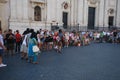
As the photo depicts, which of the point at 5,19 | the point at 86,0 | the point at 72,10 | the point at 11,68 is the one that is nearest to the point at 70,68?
the point at 11,68

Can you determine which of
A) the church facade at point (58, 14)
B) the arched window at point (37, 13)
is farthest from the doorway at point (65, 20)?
the arched window at point (37, 13)

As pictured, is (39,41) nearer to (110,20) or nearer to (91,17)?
(91,17)

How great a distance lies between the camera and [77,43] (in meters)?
19.2

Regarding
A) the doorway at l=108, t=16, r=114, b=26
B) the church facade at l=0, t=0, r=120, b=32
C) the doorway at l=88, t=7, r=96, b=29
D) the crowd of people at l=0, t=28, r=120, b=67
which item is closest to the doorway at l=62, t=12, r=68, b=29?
the church facade at l=0, t=0, r=120, b=32

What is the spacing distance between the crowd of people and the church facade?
557cm

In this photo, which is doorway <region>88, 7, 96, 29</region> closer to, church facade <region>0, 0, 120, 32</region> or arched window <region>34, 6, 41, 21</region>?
church facade <region>0, 0, 120, 32</region>

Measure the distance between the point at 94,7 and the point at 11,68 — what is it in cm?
2570

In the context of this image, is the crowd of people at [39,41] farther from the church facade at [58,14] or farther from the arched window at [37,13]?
the arched window at [37,13]

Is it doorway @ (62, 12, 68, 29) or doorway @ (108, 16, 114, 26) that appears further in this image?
doorway @ (108, 16, 114, 26)

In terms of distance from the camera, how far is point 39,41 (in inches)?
532

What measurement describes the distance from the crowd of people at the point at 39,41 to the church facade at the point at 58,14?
5.57 metres

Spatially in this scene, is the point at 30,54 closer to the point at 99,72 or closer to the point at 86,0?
the point at 99,72

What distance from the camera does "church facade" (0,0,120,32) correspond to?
2201cm

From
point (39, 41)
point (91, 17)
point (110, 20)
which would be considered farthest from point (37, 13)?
point (110, 20)
